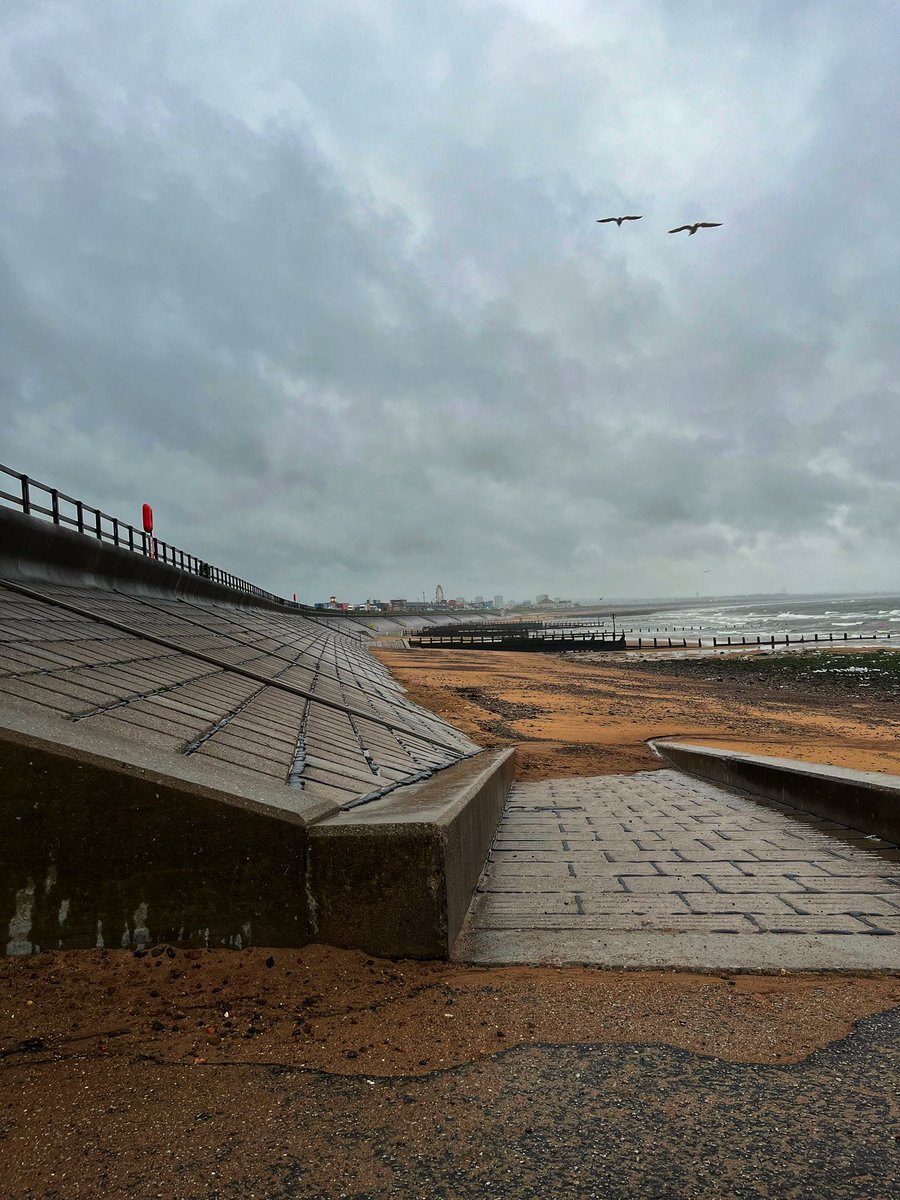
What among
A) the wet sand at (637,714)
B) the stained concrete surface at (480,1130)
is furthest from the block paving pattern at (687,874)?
the wet sand at (637,714)

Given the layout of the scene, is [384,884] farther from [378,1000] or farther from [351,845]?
[378,1000]

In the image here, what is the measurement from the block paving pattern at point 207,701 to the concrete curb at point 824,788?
3246 mm

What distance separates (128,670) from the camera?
591 centimetres

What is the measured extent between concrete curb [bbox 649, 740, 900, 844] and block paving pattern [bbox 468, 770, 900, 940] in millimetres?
127

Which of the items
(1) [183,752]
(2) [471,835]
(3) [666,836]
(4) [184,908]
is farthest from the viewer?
(3) [666,836]

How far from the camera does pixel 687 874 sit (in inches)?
171

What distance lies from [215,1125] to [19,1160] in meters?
0.46

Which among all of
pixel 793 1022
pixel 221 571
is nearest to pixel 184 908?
pixel 793 1022

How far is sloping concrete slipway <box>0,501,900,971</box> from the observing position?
2607mm

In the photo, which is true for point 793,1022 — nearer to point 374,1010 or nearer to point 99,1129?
point 374,1010

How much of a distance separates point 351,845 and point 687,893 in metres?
2.19

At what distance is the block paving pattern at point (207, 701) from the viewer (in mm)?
3898

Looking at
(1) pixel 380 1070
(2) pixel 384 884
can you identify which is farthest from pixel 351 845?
(1) pixel 380 1070

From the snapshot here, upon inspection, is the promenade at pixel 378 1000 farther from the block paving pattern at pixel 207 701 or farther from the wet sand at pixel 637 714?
the wet sand at pixel 637 714
